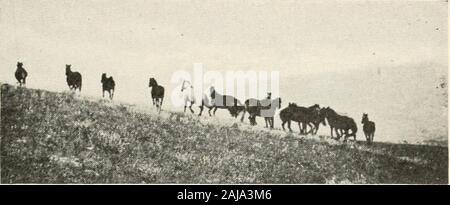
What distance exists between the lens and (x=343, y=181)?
16.2 metres

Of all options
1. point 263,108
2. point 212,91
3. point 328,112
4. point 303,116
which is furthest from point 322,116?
point 212,91

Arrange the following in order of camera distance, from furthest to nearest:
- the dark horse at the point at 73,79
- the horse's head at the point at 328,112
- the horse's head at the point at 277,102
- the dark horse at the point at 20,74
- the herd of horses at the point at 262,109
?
the horse's head at the point at 328,112
the horse's head at the point at 277,102
the herd of horses at the point at 262,109
the dark horse at the point at 73,79
the dark horse at the point at 20,74

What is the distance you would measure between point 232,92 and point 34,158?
22.1 ft

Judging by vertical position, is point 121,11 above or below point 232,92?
above

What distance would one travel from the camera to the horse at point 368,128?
59.8 feet

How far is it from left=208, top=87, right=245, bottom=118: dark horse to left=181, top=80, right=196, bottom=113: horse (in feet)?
2.28

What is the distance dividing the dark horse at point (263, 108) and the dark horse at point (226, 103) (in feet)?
1.02

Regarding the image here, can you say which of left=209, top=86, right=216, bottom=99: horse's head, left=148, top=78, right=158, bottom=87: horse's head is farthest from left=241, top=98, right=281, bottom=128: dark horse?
left=148, top=78, right=158, bottom=87: horse's head

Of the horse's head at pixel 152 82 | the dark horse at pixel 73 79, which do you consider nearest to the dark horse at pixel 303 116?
the horse's head at pixel 152 82

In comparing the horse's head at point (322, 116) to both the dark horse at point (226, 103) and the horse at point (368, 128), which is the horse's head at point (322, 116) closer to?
the horse at point (368, 128)

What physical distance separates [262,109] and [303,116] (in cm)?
171

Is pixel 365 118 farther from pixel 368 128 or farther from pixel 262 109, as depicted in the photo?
pixel 262 109
